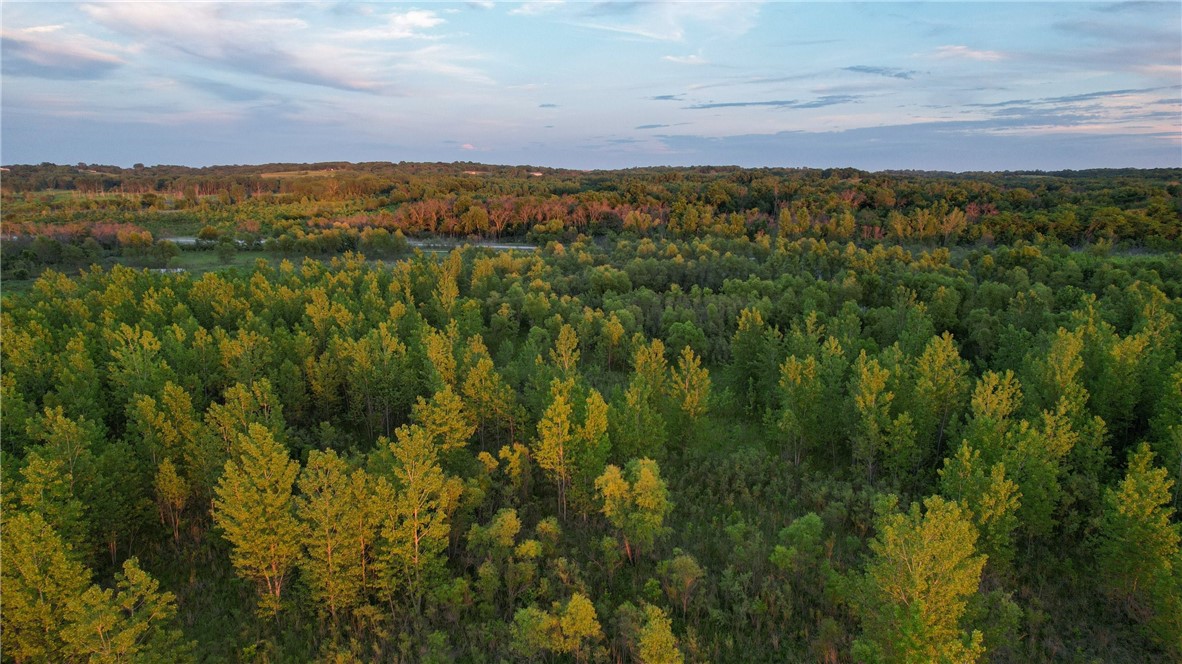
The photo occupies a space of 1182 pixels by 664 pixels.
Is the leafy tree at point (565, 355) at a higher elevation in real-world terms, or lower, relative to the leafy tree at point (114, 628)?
higher

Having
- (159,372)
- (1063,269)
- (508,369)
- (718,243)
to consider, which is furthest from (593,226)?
(159,372)

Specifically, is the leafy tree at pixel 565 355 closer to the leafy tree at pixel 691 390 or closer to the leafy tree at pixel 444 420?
the leafy tree at pixel 691 390

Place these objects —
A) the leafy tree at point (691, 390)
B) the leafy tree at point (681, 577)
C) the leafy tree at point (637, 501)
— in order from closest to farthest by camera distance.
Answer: the leafy tree at point (681, 577) → the leafy tree at point (637, 501) → the leafy tree at point (691, 390)

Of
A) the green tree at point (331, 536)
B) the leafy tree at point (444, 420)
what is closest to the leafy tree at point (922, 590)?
the green tree at point (331, 536)

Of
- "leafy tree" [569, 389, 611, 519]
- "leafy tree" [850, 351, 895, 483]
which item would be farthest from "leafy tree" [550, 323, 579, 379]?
"leafy tree" [850, 351, 895, 483]

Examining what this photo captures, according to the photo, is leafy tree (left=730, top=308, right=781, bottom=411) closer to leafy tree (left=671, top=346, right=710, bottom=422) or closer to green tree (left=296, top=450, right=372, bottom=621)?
leafy tree (left=671, top=346, right=710, bottom=422)

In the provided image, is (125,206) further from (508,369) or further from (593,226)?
(508,369)

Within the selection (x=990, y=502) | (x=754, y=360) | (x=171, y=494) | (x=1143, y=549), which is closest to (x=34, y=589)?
(x=171, y=494)
